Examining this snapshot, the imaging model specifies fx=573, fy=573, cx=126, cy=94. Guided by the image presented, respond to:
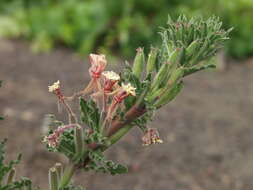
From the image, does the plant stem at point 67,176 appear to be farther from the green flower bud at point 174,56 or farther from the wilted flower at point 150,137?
the green flower bud at point 174,56

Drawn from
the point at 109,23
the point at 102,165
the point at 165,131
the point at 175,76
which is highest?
the point at 109,23

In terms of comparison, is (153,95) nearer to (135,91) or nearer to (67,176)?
(135,91)

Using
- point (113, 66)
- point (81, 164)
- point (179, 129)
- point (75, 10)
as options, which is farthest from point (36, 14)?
point (81, 164)

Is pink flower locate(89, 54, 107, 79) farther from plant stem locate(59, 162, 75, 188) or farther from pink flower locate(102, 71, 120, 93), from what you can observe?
plant stem locate(59, 162, 75, 188)

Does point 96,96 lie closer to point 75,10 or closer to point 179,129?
point 179,129

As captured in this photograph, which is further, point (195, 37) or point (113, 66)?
point (113, 66)

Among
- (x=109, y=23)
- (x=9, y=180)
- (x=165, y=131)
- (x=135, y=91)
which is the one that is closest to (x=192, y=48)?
(x=135, y=91)

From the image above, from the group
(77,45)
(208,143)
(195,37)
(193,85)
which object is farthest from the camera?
(77,45)
